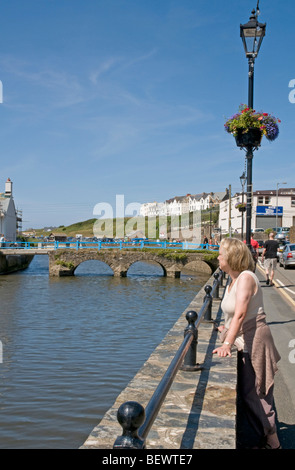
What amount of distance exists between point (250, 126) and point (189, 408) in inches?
257

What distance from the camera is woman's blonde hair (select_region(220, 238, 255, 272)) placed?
398 cm

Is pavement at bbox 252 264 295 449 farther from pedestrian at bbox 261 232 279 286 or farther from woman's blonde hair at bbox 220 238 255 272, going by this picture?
woman's blonde hair at bbox 220 238 255 272

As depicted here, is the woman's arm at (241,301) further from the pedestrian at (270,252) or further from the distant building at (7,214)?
the distant building at (7,214)

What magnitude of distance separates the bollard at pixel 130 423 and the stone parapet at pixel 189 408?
1.08 m

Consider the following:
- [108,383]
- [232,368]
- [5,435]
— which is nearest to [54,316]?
[108,383]

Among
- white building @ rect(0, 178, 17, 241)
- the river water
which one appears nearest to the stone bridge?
the river water

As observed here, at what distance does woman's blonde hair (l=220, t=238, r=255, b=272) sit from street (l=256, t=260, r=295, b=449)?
1.76m

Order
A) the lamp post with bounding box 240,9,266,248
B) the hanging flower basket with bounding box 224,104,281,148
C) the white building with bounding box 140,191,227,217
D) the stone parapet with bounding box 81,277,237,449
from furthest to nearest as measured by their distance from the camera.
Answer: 1. the white building with bounding box 140,191,227,217
2. the hanging flower basket with bounding box 224,104,281,148
3. the lamp post with bounding box 240,9,266,248
4. the stone parapet with bounding box 81,277,237,449

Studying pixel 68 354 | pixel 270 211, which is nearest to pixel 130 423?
pixel 68 354

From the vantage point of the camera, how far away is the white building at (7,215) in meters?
58.2

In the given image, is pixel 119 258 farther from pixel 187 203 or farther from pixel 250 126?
pixel 187 203

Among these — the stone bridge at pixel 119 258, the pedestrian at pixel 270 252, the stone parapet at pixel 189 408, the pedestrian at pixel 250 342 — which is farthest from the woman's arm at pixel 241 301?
the stone bridge at pixel 119 258

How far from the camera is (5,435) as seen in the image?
299 inches
